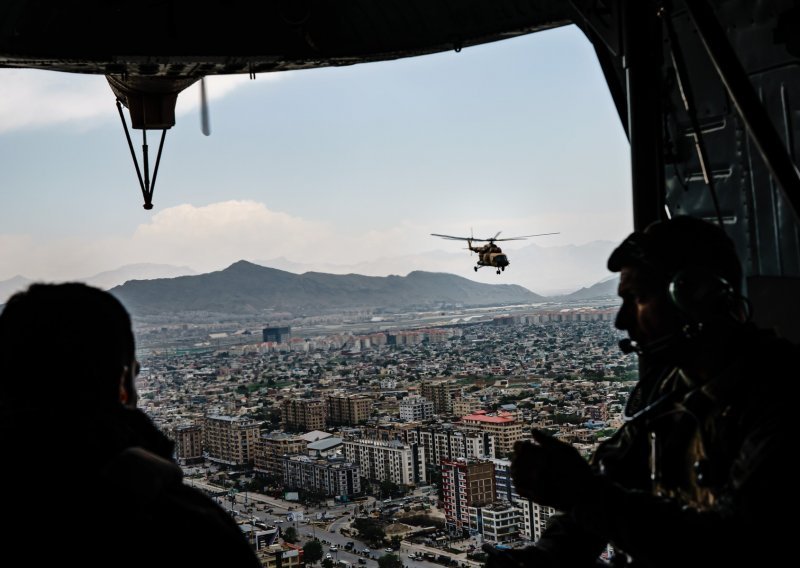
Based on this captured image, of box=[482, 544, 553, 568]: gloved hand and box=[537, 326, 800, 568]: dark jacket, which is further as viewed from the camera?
box=[482, 544, 553, 568]: gloved hand

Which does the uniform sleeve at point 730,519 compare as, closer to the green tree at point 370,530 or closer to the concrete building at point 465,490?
the concrete building at point 465,490

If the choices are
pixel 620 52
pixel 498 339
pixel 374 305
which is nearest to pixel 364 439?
pixel 498 339

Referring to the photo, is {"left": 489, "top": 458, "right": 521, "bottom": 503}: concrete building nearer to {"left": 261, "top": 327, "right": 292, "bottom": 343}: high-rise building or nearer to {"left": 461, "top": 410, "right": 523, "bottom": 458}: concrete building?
{"left": 461, "top": 410, "right": 523, "bottom": 458}: concrete building

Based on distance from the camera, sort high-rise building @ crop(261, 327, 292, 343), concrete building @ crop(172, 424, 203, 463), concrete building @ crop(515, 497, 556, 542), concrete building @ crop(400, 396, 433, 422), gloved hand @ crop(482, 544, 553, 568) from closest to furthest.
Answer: gloved hand @ crop(482, 544, 553, 568)
concrete building @ crop(515, 497, 556, 542)
concrete building @ crop(172, 424, 203, 463)
concrete building @ crop(400, 396, 433, 422)
high-rise building @ crop(261, 327, 292, 343)

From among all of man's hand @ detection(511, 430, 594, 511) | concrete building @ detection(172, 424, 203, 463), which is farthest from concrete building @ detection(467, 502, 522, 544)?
man's hand @ detection(511, 430, 594, 511)

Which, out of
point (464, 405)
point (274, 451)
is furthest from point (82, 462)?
point (464, 405)

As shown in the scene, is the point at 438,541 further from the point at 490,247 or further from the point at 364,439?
the point at 490,247
